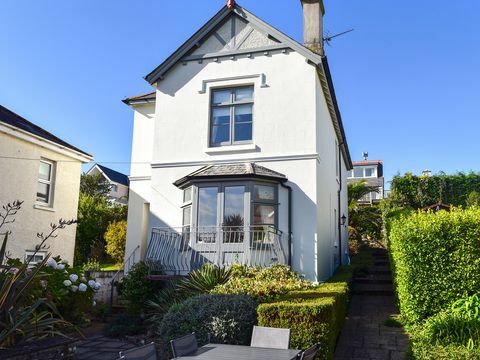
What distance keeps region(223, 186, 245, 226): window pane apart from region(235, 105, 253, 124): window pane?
221 centimetres

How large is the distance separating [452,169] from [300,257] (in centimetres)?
2095

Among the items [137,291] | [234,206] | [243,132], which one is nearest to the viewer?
[137,291]

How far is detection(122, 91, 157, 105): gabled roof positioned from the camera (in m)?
14.4

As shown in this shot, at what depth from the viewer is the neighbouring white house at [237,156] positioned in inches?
437

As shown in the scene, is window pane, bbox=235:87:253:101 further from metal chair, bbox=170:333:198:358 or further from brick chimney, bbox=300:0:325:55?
metal chair, bbox=170:333:198:358

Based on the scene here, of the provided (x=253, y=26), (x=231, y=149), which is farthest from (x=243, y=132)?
(x=253, y=26)

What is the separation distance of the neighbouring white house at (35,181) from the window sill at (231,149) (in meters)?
6.11

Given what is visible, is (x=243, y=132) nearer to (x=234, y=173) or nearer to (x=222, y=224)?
(x=234, y=173)

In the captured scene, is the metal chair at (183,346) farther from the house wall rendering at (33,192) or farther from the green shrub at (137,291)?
the house wall rendering at (33,192)

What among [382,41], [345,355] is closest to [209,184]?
[345,355]

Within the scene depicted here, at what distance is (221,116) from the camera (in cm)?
1252

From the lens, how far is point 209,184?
11.4 meters

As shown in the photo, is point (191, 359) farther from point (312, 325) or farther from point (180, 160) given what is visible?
point (180, 160)

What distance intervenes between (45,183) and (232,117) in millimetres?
7262
